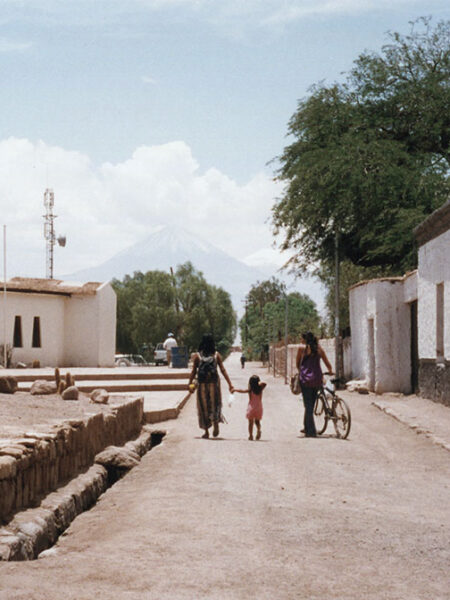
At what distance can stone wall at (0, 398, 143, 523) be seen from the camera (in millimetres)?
7207

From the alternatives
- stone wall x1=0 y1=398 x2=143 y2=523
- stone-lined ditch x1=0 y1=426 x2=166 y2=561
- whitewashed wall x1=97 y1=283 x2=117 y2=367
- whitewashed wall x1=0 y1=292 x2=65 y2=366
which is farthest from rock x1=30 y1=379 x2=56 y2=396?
whitewashed wall x1=97 y1=283 x2=117 y2=367

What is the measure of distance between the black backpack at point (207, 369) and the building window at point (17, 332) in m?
25.1

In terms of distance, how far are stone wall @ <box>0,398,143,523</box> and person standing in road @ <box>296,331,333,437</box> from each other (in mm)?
2936

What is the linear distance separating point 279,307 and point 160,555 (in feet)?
288

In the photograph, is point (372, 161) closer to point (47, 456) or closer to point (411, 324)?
point (411, 324)

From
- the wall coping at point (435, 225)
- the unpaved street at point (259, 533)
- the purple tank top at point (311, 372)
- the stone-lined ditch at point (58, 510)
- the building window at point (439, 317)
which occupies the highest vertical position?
the wall coping at point (435, 225)

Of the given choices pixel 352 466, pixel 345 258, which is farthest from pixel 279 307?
pixel 352 466

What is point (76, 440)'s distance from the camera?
10.5 meters

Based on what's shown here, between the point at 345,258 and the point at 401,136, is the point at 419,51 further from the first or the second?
the point at 345,258

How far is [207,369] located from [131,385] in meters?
10.7

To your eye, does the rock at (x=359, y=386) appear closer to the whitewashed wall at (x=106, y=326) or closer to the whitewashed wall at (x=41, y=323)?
the whitewashed wall at (x=106, y=326)

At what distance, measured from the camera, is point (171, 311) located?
243 feet

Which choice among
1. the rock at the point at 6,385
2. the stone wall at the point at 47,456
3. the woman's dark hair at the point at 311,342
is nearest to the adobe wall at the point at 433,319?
the woman's dark hair at the point at 311,342

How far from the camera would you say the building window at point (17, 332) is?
37.8 meters
